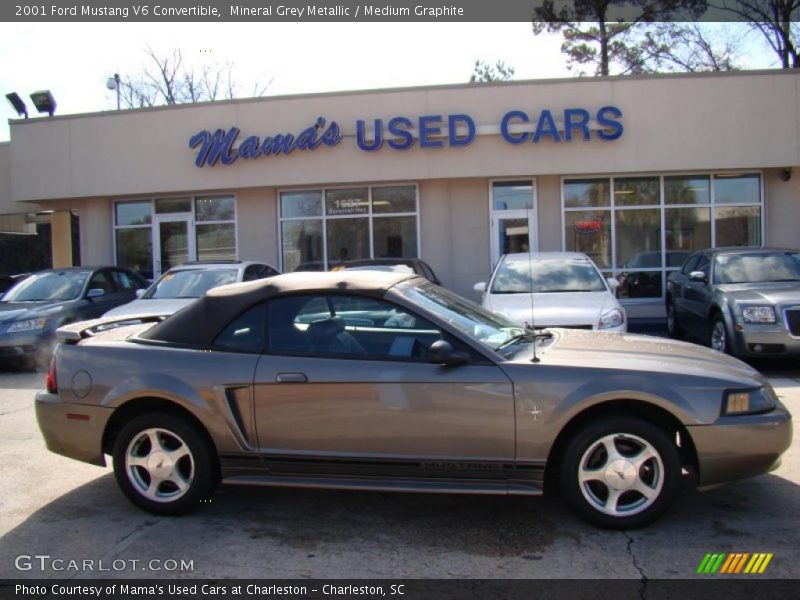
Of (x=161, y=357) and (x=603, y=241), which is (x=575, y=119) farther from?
(x=161, y=357)

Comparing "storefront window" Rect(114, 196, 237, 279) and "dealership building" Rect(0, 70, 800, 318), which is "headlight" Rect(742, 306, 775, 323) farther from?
"storefront window" Rect(114, 196, 237, 279)

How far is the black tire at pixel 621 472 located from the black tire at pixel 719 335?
5571 millimetres

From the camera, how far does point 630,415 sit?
3.96m

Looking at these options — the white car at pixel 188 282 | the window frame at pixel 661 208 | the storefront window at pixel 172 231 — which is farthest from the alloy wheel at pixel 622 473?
the storefront window at pixel 172 231

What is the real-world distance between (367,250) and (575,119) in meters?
5.14

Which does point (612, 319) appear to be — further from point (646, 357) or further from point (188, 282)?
point (188, 282)

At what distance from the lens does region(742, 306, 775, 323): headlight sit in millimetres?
8406

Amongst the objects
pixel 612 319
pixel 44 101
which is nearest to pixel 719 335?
pixel 612 319

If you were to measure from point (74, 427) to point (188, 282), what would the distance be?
239 inches

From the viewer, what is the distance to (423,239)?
598 inches

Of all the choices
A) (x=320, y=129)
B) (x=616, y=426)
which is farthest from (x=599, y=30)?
(x=616, y=426)

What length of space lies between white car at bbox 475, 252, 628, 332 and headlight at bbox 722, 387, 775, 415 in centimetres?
345

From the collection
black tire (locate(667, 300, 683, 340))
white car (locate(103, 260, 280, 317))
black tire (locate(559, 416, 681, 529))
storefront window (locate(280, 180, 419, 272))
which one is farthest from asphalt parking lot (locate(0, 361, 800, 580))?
storefront window (locate(280, 180, 419, 272))

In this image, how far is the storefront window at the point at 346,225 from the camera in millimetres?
15281
